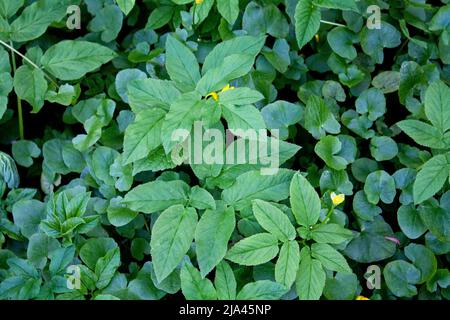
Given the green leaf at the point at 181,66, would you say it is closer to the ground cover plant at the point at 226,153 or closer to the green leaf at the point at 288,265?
the ground cover plant at the point at 226,153

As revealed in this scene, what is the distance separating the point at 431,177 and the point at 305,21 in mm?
535

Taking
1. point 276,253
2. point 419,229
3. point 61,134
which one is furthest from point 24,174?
point 419,229

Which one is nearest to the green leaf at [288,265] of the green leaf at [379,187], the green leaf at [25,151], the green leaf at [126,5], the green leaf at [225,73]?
the green leaf at [379,187]

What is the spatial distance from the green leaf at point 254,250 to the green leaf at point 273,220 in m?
0.02

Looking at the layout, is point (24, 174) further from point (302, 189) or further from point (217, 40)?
point (302, 189)

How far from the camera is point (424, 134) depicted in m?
1.65

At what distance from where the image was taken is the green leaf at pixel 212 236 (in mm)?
1494

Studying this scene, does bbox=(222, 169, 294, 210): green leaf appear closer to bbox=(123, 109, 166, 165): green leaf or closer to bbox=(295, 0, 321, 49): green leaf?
bbox=(123, 109, 166, 165): green leaf

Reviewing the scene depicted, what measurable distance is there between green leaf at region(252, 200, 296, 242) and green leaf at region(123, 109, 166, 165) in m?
0.29

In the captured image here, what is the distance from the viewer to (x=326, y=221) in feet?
5.34

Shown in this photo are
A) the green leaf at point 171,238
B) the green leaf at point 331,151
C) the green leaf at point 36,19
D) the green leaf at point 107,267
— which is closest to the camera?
the green leaf at point 171,238

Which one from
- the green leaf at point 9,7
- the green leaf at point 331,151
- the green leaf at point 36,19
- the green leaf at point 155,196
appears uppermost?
the green leaf at point 9,7

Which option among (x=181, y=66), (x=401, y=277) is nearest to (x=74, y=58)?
→ (x=181, y=66)

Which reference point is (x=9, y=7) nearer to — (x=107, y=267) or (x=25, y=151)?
(x=25, y=151)
